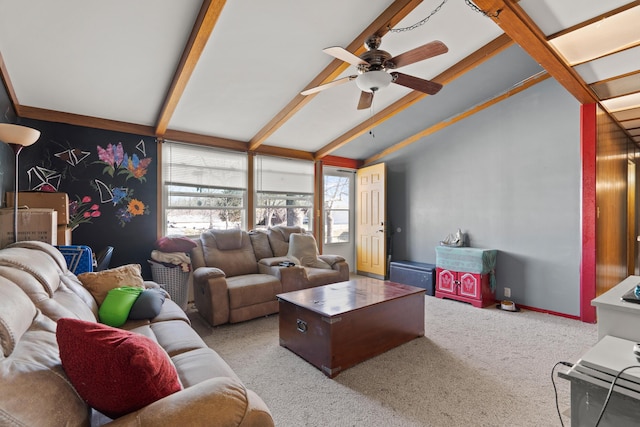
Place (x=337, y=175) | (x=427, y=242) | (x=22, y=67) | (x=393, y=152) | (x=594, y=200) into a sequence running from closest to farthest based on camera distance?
(x=22, y=67)
(x=594, y=200)
(x=427, y=242)
(x=393, y=152)
(x=337, y=175)

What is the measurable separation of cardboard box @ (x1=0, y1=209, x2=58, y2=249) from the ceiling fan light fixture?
2724mm

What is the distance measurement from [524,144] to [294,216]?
3533 mm

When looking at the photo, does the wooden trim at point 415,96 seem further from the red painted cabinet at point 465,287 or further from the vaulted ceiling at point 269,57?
the red painted cabinet at point 465,287

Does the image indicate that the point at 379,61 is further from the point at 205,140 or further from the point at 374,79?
the point at 205,140

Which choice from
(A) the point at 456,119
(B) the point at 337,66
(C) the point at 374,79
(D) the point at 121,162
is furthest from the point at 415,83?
(D) the point at 121,162

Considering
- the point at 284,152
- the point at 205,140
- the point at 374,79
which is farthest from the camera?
the point at 284,152

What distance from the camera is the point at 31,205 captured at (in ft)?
9.19

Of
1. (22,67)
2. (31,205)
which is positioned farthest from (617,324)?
(22,67)

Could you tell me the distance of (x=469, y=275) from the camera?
416 cm

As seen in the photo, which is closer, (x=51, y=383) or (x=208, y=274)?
(x=51, y=383)

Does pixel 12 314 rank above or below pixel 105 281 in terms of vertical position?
above

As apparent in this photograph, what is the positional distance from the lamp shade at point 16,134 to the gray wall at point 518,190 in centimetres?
488

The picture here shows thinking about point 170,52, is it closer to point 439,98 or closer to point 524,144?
point 439,98

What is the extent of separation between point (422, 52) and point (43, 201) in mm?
3508
